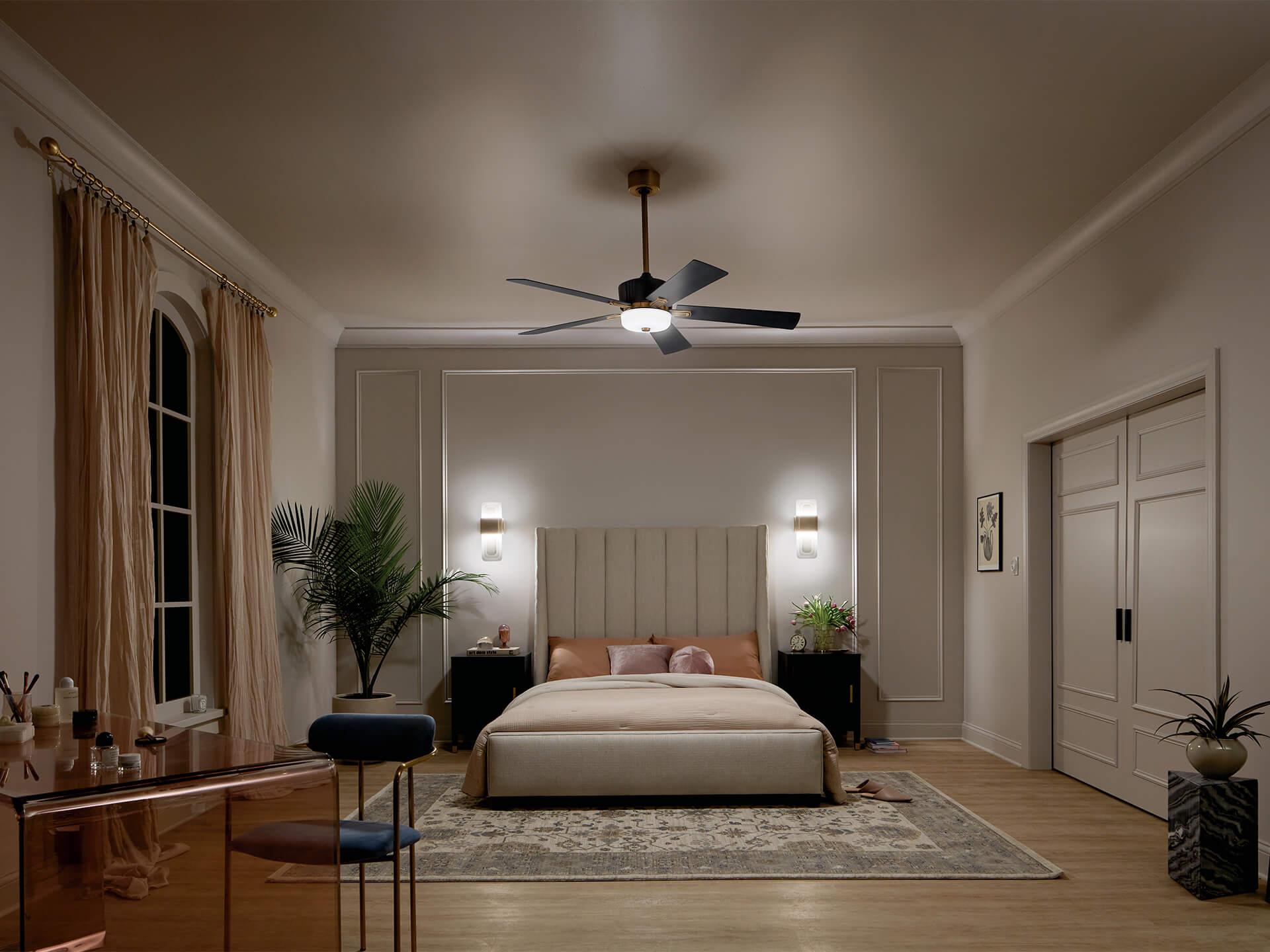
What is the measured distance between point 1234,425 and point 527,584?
484 centimetres

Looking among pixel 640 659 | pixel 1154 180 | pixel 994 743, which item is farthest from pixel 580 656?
pixel 1154 180

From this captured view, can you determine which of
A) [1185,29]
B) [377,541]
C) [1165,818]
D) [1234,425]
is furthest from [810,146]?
[377,541]

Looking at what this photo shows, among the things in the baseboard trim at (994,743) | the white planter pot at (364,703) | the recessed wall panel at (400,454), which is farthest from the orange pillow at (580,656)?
the baseboard trim at (994,743)

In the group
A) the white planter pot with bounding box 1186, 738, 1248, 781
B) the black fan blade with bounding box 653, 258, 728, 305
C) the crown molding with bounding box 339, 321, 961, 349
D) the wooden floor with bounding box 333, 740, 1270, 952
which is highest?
the crown molding with bounding box 339, 321, 961, 349

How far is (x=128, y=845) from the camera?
6.81 feet

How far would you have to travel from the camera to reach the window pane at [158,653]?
4.77 metres

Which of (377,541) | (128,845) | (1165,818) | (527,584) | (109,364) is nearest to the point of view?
(128,845)

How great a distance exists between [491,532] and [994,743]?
12.4ft

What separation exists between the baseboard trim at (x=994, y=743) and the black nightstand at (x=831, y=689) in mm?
853

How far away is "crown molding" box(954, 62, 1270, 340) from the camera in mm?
3861

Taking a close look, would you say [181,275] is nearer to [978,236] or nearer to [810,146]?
[810,146]

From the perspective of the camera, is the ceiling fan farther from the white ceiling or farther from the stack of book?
the stack of book

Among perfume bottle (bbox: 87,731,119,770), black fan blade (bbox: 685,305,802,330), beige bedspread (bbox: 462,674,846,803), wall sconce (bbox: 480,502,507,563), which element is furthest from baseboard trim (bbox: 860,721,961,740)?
perfume bottle (bbox: 87,731,119,770)

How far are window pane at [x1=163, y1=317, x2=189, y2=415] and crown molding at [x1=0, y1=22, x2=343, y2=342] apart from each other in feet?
1.48
